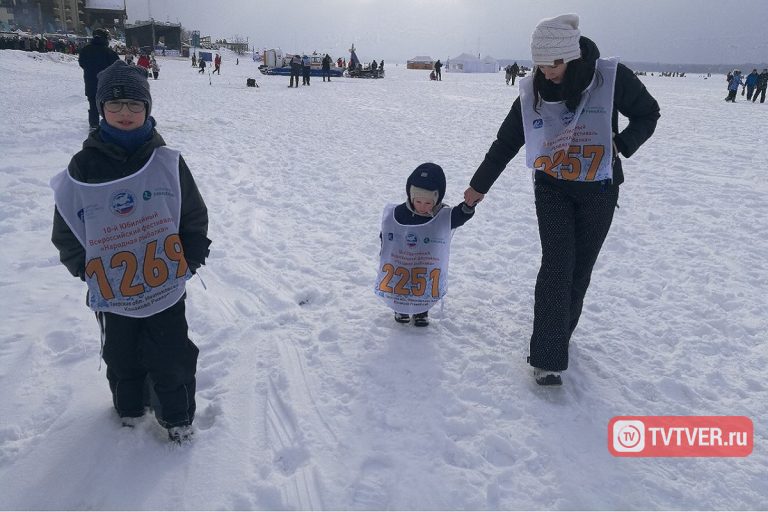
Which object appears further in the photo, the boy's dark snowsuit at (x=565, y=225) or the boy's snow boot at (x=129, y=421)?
the boy's dark snowsuit at (x=565, y=225)

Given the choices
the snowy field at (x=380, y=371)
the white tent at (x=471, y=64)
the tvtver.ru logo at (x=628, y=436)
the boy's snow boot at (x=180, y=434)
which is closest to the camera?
the snowy field at (x=380, y=371)

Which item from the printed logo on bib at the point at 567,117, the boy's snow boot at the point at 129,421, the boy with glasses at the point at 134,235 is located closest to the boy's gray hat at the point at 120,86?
the boy with glasses at the point at 134,235

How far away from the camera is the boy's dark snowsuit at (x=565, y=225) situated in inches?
110

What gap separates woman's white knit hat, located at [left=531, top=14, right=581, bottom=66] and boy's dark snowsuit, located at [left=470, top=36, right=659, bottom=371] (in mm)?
221

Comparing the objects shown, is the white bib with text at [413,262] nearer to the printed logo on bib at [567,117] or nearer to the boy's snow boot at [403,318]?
the boy's snow boot at [403,318]

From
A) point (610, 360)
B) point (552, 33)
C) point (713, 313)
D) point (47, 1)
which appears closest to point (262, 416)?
point (610, 360)

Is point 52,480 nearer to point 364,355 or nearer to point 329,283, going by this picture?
point 364,355

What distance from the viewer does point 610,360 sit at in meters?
3.38

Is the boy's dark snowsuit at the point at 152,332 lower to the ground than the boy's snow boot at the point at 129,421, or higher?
higher

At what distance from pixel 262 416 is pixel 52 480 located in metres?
1.00

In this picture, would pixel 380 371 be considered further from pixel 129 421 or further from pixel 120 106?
pixel 120 106

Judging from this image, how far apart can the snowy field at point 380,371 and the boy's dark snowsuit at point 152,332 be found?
0.84ft

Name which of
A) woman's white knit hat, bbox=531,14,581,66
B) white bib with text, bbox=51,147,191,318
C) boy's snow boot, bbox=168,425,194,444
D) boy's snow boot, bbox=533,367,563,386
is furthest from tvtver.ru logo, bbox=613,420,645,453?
white bib with text, bbox=51,147,191,318

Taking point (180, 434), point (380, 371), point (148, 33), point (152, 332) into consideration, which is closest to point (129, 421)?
point (180, 434)
